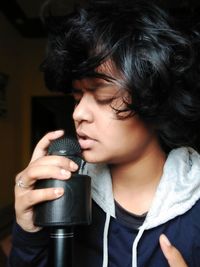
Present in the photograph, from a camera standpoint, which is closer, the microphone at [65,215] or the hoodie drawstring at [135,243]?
the microphone at [65,215]

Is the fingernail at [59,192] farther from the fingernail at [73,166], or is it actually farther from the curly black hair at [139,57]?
the curly black hair at [139,57]

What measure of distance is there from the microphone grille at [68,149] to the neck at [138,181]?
0.15 meters

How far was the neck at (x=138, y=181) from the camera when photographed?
63cm

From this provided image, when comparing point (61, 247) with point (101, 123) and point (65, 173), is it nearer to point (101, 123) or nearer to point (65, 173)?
point (65, 173)

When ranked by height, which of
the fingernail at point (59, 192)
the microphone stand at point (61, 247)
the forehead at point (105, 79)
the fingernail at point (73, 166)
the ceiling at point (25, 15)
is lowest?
the microphone stand at point (61, 247)

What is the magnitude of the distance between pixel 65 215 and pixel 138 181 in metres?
0.23

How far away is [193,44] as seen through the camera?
0.61 meters

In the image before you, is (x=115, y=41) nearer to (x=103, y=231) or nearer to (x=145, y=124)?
(x=145, y=124)

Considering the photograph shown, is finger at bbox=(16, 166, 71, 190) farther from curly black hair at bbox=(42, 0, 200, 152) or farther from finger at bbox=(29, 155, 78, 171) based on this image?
curly black hair at bbox=(42, 0, 200, 152)

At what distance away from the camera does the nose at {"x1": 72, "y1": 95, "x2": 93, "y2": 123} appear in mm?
545

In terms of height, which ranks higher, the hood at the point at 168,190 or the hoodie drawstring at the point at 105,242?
the hood at the point at 168,190

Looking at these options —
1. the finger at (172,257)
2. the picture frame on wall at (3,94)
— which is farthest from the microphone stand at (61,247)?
the picture frame on wall at (3,94)

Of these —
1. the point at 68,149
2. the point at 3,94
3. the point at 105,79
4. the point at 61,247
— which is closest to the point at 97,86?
the point at 105,79

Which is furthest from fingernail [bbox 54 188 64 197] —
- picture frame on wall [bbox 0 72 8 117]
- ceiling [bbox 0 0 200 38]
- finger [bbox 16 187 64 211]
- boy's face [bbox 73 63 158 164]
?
picture frame on wall [bbox 0 72 8 117]
